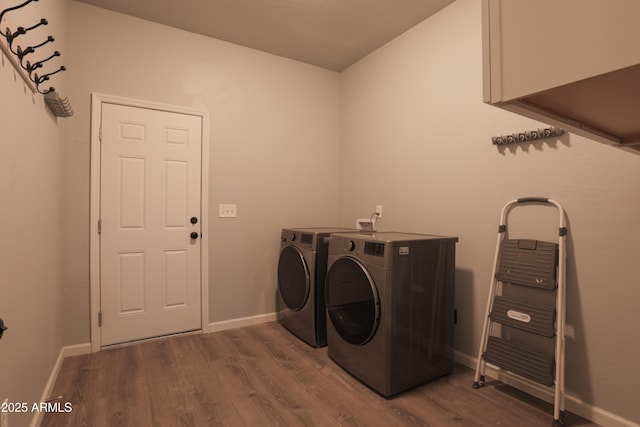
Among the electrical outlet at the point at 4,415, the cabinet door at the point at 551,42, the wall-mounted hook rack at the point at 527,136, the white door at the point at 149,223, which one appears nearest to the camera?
the cabinet door at the point at 551,42

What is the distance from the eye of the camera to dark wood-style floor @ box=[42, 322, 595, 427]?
1.72 m

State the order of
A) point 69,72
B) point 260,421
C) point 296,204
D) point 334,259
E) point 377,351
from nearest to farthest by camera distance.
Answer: point 260,421
point 377,351
point 334,259
point 69,72
point 296,204

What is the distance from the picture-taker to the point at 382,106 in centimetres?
308

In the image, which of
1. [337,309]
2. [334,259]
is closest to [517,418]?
[337,309]

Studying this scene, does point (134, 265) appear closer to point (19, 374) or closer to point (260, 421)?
point (19, 374)

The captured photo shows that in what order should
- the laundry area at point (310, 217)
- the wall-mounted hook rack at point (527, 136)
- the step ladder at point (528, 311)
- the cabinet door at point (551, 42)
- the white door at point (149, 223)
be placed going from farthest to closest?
the white door at point (149, 223) → the wall-mounted hook rack at point (527, 136) → the step ladder at point (528, 311) → the laundry area at point (310, 217) → the cabinet door at point (551, 42)

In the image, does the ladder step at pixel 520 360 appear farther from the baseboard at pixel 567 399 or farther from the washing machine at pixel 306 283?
the washing machine at pixel 306 283

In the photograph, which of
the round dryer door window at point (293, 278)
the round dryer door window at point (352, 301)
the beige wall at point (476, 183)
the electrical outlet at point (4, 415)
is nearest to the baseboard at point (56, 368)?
the electrical outlet at point (4, 415)

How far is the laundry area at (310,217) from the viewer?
1625 millimetres

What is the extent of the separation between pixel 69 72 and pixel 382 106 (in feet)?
8.43

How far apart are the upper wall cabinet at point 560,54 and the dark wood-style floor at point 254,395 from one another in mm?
1694

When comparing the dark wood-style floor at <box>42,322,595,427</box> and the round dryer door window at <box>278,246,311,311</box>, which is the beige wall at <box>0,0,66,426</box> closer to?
the dark wood-style floor at <box>42,322,595,427</box>

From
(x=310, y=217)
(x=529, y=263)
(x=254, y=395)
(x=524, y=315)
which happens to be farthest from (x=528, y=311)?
(x=310, y=217)

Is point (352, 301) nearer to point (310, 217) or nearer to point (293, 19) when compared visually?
point (310, 217)
